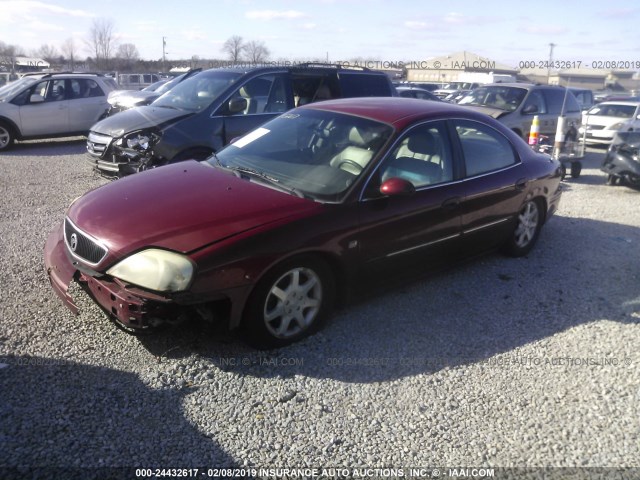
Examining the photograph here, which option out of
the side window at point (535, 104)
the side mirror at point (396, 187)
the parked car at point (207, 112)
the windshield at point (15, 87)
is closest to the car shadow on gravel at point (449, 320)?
the side mirror at point (396, 187)

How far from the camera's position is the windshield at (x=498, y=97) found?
11695 mm

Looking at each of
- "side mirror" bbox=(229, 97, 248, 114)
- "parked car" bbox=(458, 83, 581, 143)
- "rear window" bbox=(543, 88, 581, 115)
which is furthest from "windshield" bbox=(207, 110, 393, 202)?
"rear window" bbox=(543, 88, 581, 115)

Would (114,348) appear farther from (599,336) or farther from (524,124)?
(524,124)

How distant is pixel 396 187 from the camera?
3.91 metres

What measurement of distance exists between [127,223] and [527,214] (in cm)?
396

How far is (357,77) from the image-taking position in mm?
8906

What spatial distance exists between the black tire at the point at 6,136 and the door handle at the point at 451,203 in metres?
10.7

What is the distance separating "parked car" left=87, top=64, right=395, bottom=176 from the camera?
23.8ft

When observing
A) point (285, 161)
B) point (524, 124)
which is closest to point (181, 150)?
point (285, 161)

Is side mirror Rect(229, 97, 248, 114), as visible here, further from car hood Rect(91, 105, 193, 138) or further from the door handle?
the door handle

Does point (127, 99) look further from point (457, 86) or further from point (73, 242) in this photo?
point (457, 86)

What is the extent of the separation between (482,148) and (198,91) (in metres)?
4.65

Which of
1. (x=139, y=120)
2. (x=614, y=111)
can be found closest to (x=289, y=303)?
(x=139, y=120)

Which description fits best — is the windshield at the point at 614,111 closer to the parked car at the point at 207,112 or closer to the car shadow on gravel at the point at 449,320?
the parked car at the point at 207,112
